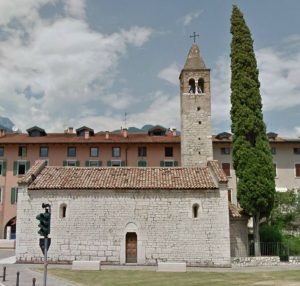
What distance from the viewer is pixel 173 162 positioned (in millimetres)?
47125

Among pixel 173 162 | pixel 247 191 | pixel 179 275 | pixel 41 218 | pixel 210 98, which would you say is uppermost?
pixel 210 98

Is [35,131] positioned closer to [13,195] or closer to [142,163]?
[13,195]

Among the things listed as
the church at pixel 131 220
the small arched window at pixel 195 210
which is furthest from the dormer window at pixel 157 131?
the small arched window at pixel 195 210

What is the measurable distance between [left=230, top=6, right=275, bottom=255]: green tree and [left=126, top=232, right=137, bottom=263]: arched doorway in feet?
25.9

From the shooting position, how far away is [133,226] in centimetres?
2570

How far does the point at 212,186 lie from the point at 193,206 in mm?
1832

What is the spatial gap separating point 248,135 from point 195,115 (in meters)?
7.50

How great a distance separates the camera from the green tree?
26.9 meters

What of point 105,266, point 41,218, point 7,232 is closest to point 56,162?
point 7,232

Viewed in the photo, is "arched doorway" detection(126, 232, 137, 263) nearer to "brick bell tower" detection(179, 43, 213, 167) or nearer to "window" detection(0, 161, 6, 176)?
"brick bell tower" detection(179, 43, 213, 167)

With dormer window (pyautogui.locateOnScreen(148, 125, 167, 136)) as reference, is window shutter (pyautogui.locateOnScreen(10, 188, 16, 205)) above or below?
below

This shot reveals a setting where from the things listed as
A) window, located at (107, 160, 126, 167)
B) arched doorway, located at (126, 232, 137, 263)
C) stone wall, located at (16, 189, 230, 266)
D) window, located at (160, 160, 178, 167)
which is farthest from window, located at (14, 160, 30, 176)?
arched doorway, located at (126, 232, 137, 263)

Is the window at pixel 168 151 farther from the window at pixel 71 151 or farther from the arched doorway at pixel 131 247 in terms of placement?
the arched doorway at pixel 131 247

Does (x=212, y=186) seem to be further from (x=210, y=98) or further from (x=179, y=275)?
(x=210, y=98)
